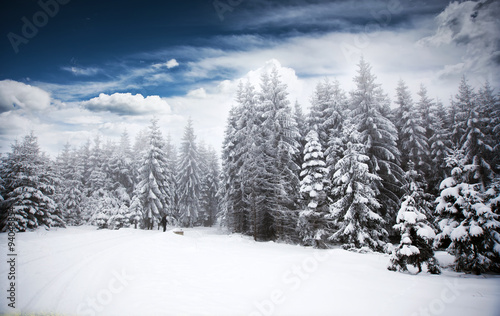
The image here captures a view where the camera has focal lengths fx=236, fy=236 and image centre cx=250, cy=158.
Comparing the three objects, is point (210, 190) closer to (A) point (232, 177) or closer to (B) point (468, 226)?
(A) point (232, 177)

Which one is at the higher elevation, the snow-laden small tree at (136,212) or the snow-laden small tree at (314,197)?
the snow-laden small tree at (314,197)

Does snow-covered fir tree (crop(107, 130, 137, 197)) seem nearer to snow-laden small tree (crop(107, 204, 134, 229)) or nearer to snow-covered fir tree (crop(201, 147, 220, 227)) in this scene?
snow-laden small tree (crop(107, 204, 134, 229))

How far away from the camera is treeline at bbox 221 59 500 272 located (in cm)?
1005

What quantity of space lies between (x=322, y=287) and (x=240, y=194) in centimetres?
1781

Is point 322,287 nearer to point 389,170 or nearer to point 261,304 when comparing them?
point 261,304

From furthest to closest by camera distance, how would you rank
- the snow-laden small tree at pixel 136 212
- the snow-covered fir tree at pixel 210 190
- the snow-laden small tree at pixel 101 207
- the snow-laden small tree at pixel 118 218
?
the snow-covered fir tree at pixel 210 190, the snow-laden small tree at pixel 136 212, the snow-laden small tree at pixel 118 218, the snow-laden small tree at pixel 101 207

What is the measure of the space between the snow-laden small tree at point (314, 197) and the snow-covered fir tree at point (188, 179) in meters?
24.4

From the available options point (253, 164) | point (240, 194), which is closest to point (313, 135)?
point (253, 164)

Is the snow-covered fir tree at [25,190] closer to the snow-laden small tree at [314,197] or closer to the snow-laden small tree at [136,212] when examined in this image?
the snow-laden small tree at [136,212]

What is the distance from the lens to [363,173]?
1719 centimetres

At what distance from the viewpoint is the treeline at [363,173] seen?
1005cm

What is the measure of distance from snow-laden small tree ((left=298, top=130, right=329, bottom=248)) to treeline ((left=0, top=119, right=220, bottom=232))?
13.9m

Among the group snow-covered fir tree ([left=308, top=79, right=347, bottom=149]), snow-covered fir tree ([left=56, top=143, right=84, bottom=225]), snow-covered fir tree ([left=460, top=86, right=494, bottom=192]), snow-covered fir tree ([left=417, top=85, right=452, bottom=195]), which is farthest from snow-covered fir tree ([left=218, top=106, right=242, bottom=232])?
snow-covered fir tree ([left=56, top=143, right=84, bottom=225])

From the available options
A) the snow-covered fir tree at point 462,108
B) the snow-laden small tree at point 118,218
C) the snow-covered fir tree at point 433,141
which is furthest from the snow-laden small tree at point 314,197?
the snow-laden small tree at point 118,218
